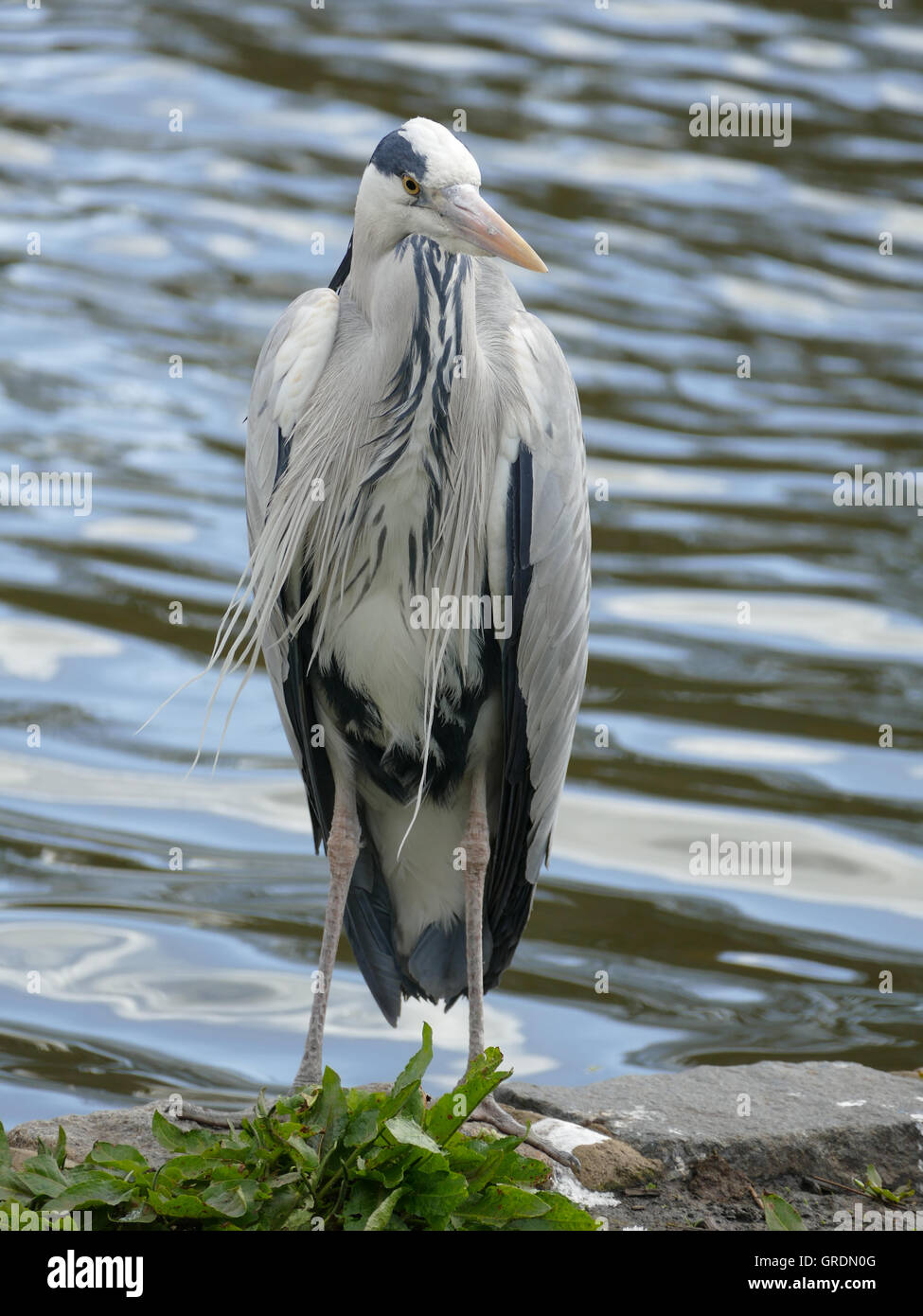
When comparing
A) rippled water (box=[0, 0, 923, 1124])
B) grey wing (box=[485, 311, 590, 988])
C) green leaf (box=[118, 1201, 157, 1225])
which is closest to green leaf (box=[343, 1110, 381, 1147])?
green leaf (box=[118, 1201, 157, 1225])

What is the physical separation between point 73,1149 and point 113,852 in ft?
12.9

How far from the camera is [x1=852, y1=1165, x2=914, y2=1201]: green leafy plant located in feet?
16.2

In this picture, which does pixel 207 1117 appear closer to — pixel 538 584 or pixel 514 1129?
pixel 514 1129

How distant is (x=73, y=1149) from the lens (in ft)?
15.7

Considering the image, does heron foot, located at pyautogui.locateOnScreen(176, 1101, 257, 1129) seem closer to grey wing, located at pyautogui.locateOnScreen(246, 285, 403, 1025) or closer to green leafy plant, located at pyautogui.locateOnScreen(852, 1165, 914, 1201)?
grey wing, located at pyautogui.locateOnScreen(246, 285, 403, 1025)

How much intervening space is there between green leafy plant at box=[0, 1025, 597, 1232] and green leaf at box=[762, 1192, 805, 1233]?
1.56 ft

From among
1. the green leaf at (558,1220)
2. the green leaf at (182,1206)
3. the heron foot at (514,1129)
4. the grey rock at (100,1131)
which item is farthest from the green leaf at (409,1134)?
the grey rock at (100,1131)

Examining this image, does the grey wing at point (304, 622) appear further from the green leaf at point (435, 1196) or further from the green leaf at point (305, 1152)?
the green leaf at point (435, 1196)

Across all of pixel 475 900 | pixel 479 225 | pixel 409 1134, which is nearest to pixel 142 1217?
pixel 409 1134

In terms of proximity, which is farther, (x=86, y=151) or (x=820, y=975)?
(x=86, y=151)

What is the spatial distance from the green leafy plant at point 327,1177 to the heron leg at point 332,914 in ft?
2.48

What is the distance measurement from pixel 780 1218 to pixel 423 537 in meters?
2.06
